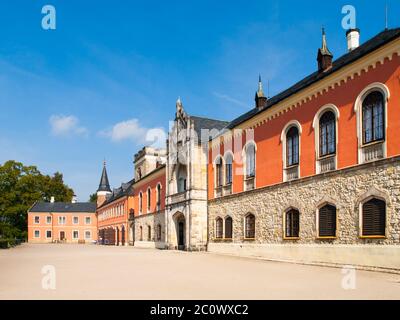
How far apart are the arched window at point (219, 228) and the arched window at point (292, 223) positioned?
7511 millimetres

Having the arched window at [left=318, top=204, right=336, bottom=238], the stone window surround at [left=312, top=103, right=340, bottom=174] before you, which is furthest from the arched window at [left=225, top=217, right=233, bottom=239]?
the stone window surround at [left=312, top=103, right=340, bottom=174]

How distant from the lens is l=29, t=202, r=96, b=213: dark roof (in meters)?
75.8

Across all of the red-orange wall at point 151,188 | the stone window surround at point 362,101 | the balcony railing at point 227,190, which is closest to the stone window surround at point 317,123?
the stone window surround at point 362,101

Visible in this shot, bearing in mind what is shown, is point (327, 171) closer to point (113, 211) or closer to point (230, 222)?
point (230, 222)

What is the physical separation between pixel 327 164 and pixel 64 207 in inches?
2739

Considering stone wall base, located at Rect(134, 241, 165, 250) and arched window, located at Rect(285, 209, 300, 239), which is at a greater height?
arched window, located at Rect(285, 209, 300, 239)

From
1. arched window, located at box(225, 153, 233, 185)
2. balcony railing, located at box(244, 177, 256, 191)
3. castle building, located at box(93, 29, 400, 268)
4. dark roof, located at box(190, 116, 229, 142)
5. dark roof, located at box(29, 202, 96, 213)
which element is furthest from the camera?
dark roof, located at box(29, 202, 96, 213)

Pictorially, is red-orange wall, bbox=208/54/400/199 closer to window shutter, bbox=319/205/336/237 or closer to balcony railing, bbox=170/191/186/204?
window shutter, bbox=319/205/336/237

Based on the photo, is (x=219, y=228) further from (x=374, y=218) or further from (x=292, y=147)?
(x=374, y=218)

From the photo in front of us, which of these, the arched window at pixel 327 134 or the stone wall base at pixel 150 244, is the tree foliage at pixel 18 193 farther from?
the arched window at pixel 327 134

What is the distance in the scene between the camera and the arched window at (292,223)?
19.3 m

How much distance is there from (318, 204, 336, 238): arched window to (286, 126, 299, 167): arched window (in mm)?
3110

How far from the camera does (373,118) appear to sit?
50.9 ft

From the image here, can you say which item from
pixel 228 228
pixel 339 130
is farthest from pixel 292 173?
pixel 228 228
